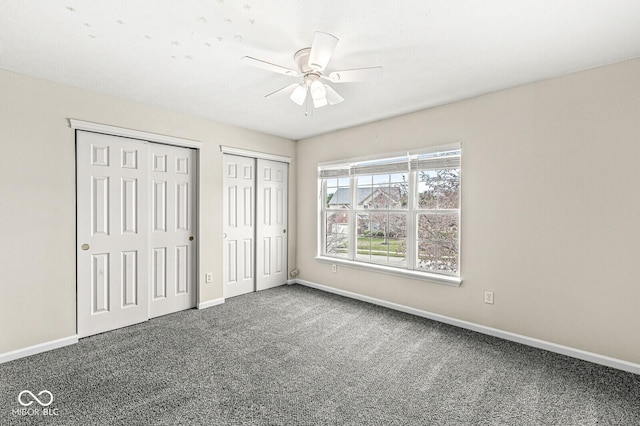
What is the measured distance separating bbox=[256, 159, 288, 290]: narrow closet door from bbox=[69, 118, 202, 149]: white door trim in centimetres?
113

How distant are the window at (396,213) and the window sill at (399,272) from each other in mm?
11

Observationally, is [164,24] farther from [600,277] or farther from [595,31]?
[600,277]

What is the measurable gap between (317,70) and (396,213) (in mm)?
2240

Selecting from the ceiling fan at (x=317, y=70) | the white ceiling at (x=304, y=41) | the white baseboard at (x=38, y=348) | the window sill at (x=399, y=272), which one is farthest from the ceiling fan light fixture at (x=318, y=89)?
the white baseboard at (x=38, y=348)

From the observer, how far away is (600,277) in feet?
8.10

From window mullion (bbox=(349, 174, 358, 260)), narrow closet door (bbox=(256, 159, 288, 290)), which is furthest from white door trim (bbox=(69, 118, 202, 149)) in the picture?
window mullion (bbox=(349, 174, 358, 260))

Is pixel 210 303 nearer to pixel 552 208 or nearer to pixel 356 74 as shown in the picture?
pixel 356 74

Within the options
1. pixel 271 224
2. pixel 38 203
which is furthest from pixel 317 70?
pixel 271 224

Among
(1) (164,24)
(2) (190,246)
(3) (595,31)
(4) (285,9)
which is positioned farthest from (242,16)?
(2) (190,246)

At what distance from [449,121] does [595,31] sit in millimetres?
1414

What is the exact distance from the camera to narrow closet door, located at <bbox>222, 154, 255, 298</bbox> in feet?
13.9

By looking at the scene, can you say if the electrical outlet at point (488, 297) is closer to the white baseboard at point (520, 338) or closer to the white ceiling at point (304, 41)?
the white baseboard at point (520, 338)

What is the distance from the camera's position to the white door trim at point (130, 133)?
2920 millimetres

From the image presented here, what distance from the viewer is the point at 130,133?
10.7ft
